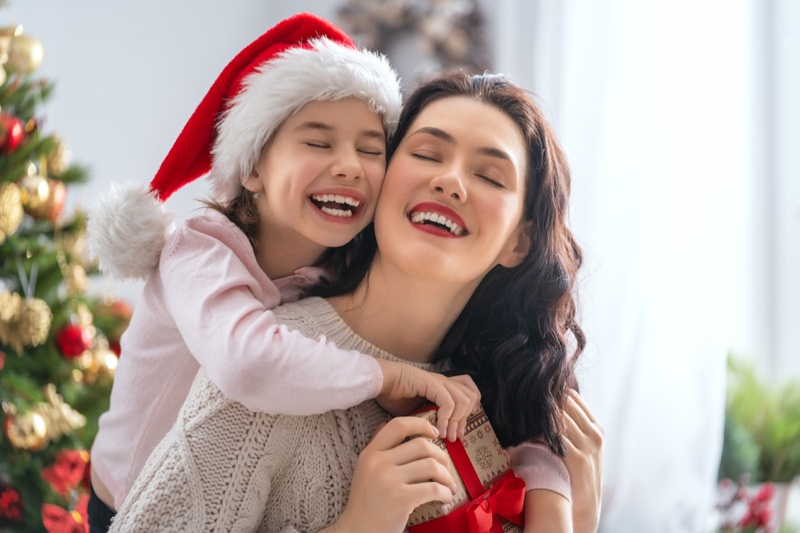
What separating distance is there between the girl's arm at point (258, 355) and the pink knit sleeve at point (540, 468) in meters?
0.19

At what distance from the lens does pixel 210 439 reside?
1127 mm

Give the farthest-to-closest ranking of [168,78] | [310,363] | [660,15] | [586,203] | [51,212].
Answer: [168,78] → [586,203] → [660,15] → [51,212] → [310,363]

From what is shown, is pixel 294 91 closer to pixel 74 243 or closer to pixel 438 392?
pixel 438 392

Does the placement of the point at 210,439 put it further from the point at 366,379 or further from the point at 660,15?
the point at 660,15

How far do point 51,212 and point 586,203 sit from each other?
1.76 metres

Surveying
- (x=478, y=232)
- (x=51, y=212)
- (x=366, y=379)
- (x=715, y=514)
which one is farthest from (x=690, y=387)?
(x=51, y=212)

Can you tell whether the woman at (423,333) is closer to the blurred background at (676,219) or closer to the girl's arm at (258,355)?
the girl's arm at (258,355)

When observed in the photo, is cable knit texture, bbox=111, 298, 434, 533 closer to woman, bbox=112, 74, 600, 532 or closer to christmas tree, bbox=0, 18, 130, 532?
woman, bbox=112, 74, 600, 532

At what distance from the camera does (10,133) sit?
2.13 m

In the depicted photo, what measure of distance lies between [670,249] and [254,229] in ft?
4.84

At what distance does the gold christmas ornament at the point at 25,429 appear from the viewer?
2.14m

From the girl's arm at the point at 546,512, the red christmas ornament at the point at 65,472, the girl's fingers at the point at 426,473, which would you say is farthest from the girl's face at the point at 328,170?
the red christmas ornament at the point at 65,472

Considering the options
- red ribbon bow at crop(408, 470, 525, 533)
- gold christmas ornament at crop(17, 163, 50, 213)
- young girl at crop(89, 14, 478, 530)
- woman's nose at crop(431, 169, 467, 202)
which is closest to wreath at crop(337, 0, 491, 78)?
gold christmas ornament at crop(17, 163, 50, 213)

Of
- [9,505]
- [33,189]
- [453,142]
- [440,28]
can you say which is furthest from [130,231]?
[440,28]
